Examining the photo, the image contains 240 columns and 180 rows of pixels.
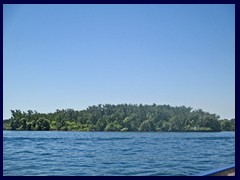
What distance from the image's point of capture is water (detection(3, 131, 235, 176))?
12.3 metres

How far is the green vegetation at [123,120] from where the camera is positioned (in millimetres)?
11867

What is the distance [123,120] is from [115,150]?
2199 millimetres

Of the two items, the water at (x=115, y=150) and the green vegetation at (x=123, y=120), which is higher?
the green vegetation at (x=123, y=120)

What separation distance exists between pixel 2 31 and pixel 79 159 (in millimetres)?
11591

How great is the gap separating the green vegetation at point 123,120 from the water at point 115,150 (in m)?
0.36

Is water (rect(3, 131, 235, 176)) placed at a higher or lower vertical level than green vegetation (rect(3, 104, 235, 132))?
lower

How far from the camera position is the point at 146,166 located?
1201 cm

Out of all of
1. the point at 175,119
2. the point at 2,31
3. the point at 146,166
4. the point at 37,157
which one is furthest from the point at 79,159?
the point at 2,31

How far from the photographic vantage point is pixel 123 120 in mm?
11648

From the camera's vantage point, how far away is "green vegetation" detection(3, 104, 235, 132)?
11867 mm

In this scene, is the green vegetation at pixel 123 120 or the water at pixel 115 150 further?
the water at pixel 115 150

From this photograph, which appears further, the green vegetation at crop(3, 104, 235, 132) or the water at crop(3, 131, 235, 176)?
the water at crop(3, 131, 235, 176)

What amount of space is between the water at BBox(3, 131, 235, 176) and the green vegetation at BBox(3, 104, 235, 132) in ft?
1.17

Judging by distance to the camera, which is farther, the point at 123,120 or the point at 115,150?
the point at 115,150
